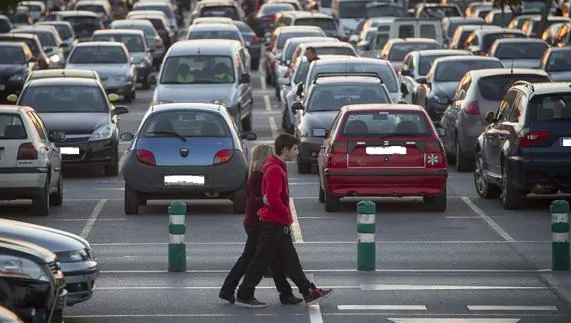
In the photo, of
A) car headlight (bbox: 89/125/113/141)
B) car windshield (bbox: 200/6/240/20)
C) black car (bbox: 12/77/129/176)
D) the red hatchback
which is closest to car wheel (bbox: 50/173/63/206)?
black car (bbox: 12/77/129/176)

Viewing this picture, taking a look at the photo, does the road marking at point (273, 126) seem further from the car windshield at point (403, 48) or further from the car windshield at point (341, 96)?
the car windshield at point (341, 96)

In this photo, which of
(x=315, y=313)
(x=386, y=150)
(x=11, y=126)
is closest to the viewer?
(x=315, y=313)

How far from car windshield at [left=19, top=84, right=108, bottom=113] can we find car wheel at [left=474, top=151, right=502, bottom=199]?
268 inches

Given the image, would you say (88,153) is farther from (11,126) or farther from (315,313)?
(315,313)

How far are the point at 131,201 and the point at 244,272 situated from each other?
25.2 feet

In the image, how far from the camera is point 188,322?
15.7 metres

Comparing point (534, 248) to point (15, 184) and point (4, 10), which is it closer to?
point (15, 184)

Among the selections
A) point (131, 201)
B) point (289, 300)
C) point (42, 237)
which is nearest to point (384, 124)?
point (131, 201)

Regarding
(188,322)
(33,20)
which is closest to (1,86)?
(188,322)

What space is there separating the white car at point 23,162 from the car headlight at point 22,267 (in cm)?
1004

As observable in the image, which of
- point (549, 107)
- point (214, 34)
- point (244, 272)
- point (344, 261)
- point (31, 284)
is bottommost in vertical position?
point (214, 34)

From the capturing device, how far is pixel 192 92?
35.3 metres

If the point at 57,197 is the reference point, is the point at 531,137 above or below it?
above

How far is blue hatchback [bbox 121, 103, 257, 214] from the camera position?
2403 cm
